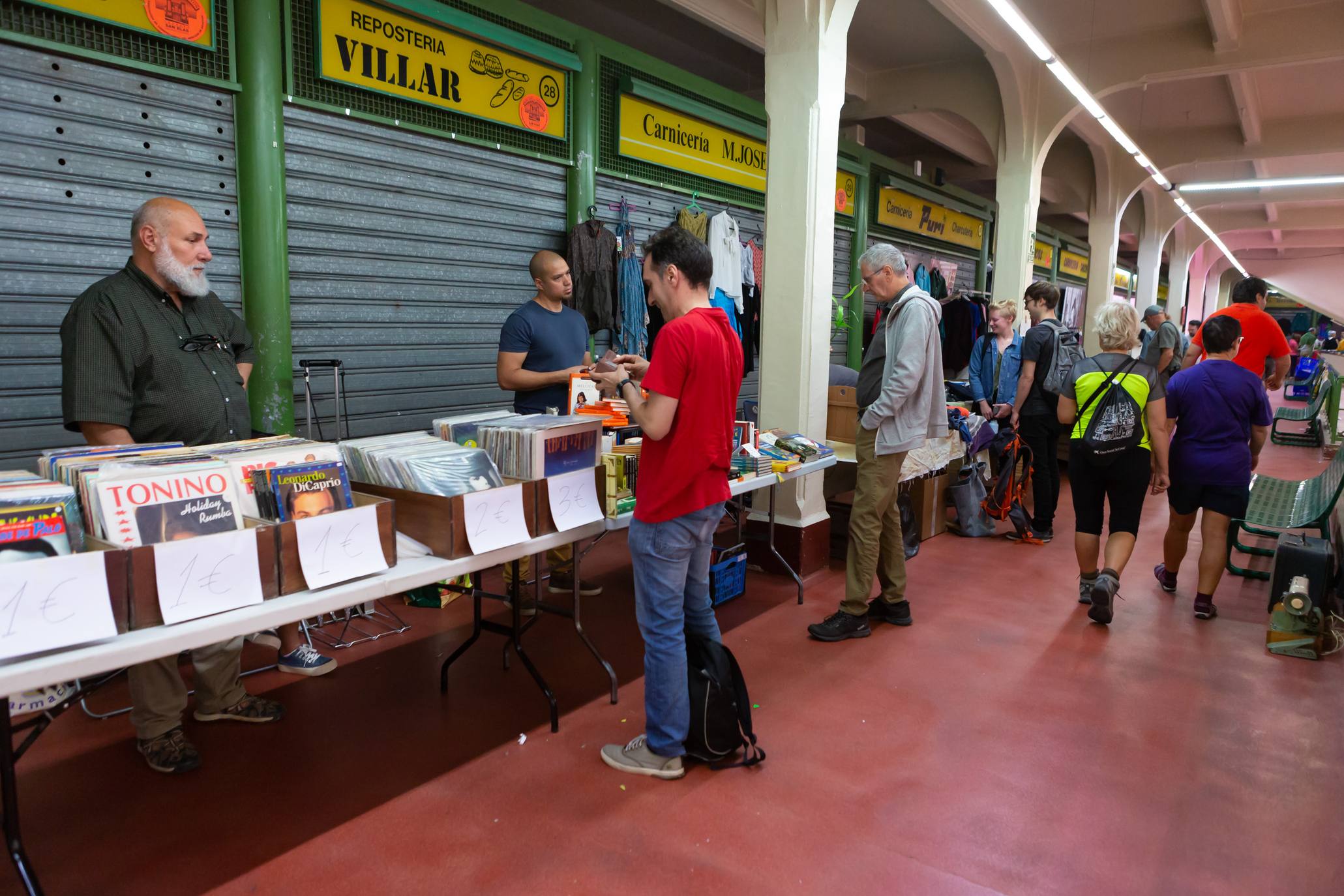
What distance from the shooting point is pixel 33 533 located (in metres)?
Result: 1.75

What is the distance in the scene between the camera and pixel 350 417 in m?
4.71

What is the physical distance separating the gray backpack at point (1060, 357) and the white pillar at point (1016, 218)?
9.60 feet

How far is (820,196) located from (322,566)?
3676 millimetres

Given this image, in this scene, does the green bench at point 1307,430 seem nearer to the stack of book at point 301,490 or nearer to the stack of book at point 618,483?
the stack of book at point 618,483

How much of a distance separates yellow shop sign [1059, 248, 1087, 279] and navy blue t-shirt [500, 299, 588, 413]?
15146 mm

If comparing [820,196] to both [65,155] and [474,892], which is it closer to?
[65,155]

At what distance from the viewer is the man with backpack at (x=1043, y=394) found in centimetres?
586

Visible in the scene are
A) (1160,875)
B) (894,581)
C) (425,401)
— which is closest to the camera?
(1160,875)

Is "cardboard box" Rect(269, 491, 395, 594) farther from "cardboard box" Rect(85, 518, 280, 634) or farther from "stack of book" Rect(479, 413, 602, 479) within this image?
"stack of book" Rect(479, 413, 602, 479)

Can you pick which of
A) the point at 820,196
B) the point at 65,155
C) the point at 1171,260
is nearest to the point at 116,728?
the point at 65,155

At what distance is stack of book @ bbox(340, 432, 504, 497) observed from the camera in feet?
8.22

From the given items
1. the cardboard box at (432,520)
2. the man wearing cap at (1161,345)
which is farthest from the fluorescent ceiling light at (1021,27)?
the cardboard box at (432,520)

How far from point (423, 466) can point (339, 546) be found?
407 millimetres

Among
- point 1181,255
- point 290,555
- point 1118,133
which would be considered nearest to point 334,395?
point 290,555
